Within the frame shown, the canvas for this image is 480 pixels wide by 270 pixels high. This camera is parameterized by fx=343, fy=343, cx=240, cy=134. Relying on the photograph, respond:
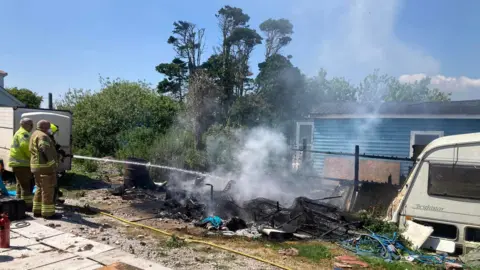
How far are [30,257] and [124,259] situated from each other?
1368mm

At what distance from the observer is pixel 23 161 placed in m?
7.49

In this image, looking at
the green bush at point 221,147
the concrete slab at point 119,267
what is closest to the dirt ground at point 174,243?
the concrete slab at point 119,267

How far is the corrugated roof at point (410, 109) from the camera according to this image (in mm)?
12469

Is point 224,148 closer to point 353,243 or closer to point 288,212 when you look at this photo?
point 288,212

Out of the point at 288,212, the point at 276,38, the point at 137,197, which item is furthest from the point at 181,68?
the point at 288,212

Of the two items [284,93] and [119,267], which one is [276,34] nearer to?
[284,93]

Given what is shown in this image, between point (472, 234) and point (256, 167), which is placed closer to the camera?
point (472, 234)

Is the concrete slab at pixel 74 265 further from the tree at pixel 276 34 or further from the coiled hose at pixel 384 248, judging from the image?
the tree at pixel 276 34

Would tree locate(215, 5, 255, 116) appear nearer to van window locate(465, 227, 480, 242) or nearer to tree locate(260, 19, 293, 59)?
tree locate(260, 19, 293, 59)

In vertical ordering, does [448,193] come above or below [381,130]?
below

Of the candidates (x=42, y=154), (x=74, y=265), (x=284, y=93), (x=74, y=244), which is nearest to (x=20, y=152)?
(x=42, y=154)

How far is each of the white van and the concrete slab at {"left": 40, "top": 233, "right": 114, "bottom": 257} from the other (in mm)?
5574

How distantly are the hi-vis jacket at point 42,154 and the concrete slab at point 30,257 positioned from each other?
1.94 metres

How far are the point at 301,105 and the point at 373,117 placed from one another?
4172 millimetres
